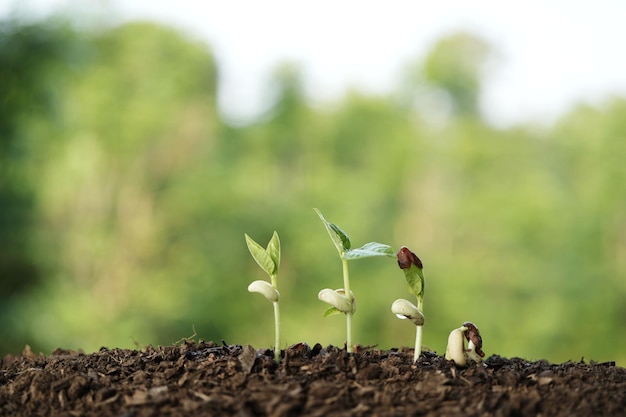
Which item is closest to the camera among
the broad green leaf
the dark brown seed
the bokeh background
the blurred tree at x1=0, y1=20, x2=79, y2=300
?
the dark brown seed

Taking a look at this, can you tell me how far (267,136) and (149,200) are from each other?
3.67 m

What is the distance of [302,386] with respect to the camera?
1853 millimetres

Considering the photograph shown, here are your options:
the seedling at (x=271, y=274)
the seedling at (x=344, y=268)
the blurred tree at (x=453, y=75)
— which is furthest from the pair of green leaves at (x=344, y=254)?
the blurred tree at (x=453, y=75)

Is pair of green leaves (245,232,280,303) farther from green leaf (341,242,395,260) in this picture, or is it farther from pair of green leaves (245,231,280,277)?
green leaf (341,242,395,260)

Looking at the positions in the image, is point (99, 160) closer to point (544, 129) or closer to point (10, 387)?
point (544, 129)

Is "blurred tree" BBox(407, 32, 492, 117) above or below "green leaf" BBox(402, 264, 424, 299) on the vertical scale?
above

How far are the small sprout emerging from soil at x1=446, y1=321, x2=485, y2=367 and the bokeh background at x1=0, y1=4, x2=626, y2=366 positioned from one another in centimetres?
1165

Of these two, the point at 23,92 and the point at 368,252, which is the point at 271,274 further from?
the point at 23,92

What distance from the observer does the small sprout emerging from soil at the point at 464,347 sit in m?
2.11

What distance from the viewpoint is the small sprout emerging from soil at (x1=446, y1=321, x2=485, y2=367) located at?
211cm

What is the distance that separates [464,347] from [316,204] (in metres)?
14.7

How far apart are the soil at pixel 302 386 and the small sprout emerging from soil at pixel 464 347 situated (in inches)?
1.2

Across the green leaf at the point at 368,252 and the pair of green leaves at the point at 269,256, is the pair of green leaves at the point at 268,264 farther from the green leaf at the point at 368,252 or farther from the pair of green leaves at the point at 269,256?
the green leaf at the point at 368,252

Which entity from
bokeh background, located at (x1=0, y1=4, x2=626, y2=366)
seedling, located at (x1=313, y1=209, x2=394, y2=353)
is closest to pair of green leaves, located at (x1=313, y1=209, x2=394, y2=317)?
seedling, located at (x1=313, y1=209, x2=394, y2=353)
